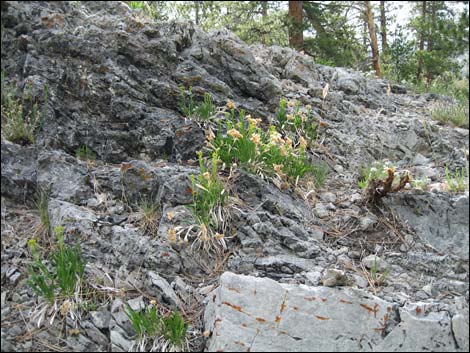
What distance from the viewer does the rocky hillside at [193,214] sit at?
3654 mm

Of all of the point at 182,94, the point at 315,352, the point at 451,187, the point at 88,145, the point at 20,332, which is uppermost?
the point at 182,94

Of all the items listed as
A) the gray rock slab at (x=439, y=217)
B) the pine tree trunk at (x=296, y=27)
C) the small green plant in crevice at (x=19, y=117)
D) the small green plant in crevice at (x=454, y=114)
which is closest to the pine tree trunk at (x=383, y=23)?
the pine tree trunk at (x=296, y=27)

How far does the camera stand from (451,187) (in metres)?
4.59

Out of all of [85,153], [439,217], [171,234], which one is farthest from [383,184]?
[85,153]

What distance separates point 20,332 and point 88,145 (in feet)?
7.53

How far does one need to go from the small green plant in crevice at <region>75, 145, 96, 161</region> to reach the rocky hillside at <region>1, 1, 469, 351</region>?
18 millimetres

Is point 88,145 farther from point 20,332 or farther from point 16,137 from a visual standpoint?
point 20,332

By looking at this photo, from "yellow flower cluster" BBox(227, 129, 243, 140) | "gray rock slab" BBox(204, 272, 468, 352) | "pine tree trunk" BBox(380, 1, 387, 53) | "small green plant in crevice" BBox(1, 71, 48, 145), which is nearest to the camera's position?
"gray rock slab" BBox(204, 272, 468, 352)

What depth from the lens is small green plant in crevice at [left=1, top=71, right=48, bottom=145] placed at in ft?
16.1

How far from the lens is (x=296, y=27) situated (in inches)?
451

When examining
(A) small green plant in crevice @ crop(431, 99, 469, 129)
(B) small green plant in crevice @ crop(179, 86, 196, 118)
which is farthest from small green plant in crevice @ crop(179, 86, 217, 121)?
(A) small green plant in crevice @ crop(431, 99, 469, 129)

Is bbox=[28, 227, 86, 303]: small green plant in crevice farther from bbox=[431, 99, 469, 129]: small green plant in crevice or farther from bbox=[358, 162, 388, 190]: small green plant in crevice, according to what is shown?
bbox=[431, 99, 469, 129]: small green plant in crevice

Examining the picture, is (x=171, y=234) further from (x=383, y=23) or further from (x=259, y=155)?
(x=383, y=23)

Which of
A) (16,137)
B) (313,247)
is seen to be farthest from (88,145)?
(313,247)
